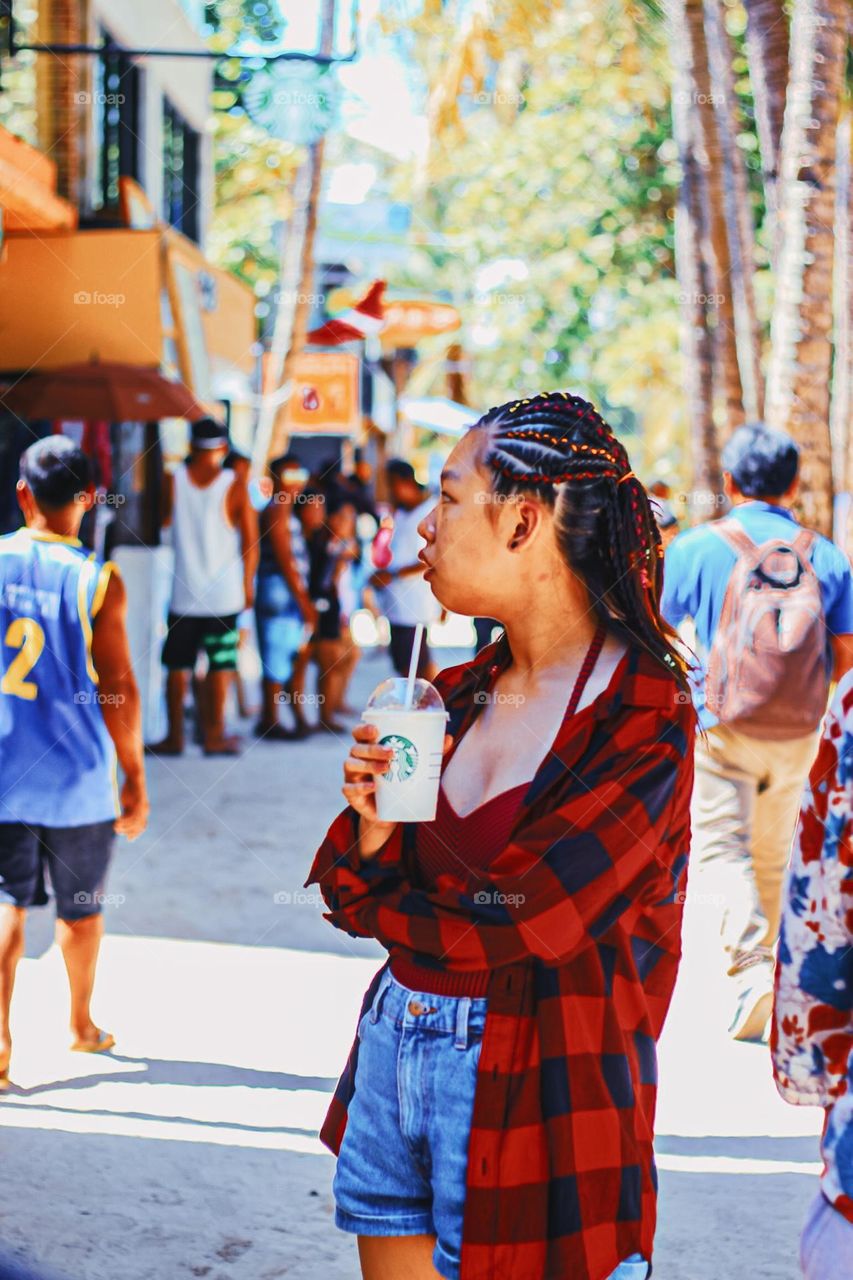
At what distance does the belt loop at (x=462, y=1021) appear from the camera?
2.03 metres

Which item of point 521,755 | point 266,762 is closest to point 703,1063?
point 521,755

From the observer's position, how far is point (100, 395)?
931cm

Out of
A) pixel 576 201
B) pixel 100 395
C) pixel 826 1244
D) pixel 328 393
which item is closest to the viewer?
pixel 826 1244

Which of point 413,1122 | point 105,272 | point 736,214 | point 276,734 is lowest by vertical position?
point 276,734

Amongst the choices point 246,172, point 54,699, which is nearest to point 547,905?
point 54,699

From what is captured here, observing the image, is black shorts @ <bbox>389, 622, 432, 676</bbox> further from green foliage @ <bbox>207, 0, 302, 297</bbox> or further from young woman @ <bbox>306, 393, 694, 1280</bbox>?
green foliage @ <bbox>207, 0, 302, 297</bbox>

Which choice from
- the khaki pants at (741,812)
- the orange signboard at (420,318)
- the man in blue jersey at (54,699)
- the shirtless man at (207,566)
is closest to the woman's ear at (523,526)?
the man in blue jersey at (54,699)

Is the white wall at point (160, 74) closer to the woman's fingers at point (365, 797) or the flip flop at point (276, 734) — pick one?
the flip flop at point (276, 734)

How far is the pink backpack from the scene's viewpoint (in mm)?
5051

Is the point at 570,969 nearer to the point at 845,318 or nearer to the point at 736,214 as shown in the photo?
the point at 736,214

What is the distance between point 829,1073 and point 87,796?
10.6ft

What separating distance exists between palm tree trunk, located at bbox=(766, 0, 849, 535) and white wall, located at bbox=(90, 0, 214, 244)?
16.9 feet

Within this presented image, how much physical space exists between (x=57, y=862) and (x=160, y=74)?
37.9ft

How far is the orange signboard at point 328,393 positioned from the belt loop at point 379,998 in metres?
19.3
